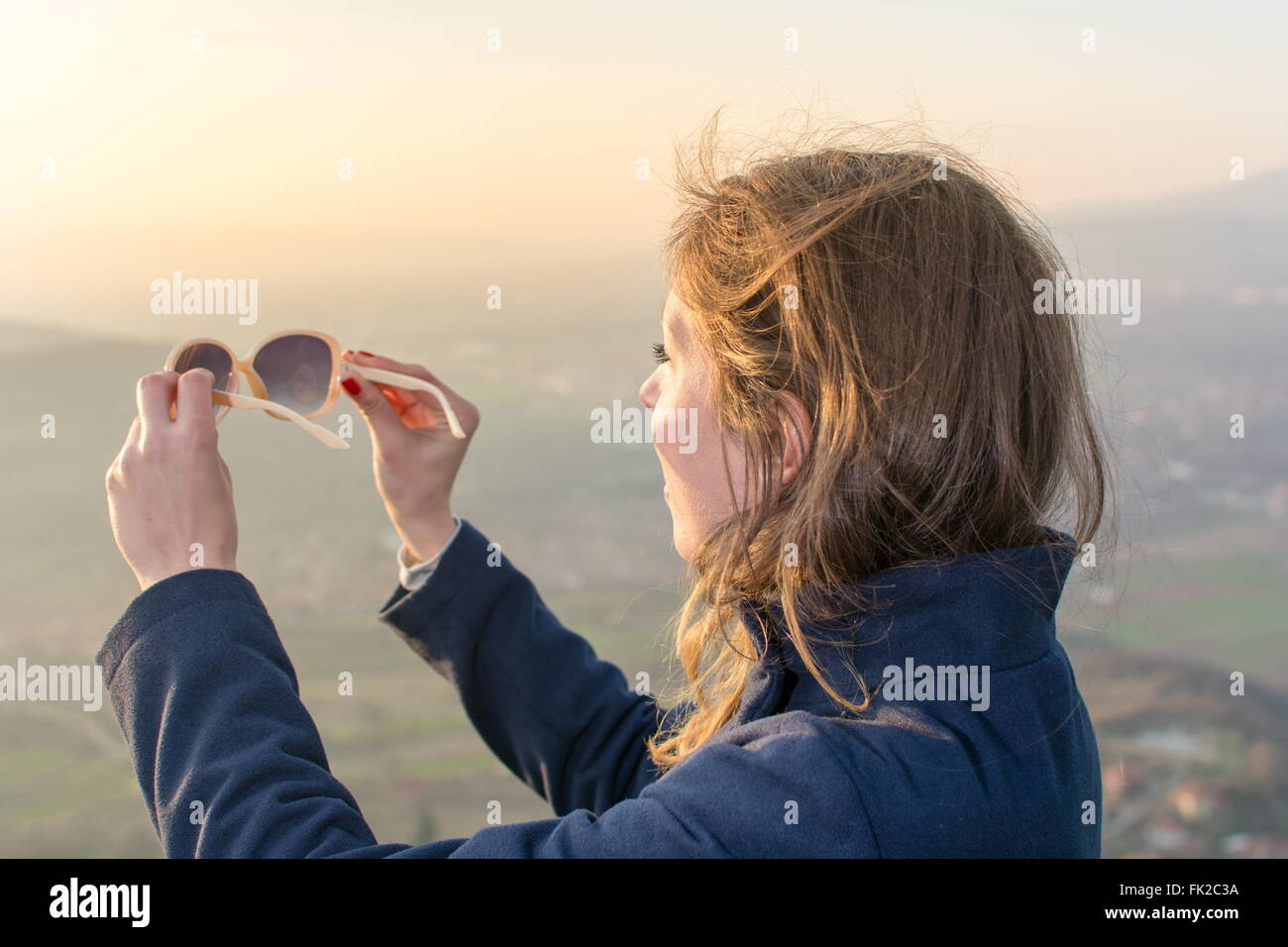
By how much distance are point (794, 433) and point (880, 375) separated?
0.10 meters

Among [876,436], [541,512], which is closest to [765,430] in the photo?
[876,436]

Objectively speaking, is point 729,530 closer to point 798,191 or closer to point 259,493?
point 798,191

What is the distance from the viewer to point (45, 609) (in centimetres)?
163

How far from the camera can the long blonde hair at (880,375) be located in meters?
0.83

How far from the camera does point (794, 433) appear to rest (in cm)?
87

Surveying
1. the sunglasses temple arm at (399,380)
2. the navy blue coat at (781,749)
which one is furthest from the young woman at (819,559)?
the sunglasses temple arm at (399,380)

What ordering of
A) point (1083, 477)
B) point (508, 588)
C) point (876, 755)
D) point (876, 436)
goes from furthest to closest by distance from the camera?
1. point (508, 588)
2. point (1083, 477)
3. point (876, 436)
4. point (876, 755)

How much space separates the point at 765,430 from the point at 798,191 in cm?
24

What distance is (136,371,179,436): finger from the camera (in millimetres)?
871

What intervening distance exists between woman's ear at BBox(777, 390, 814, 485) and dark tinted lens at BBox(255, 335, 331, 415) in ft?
1.80

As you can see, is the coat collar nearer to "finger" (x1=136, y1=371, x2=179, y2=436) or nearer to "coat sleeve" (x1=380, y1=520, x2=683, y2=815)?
"coat sleeve" (x1=380, y1=520, x2=683, y2=815)

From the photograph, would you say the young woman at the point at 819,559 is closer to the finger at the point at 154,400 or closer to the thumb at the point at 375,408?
the finger at the point at 154,400

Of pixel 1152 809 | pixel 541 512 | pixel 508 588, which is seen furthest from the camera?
pixel 1152 809

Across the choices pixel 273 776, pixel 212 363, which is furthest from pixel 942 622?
pixel 212 363
